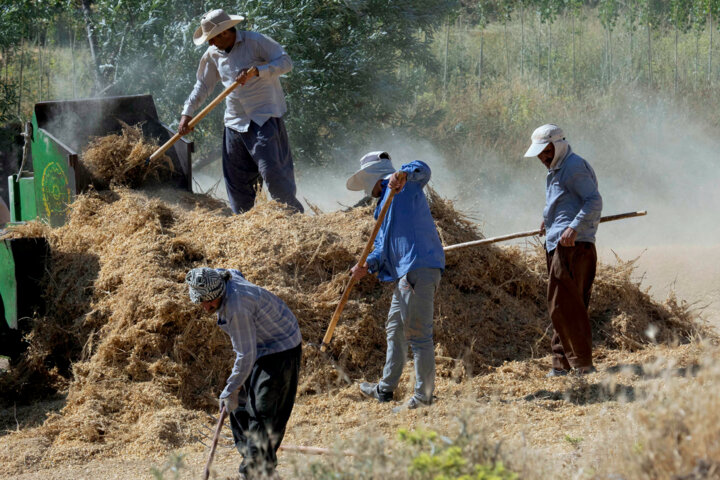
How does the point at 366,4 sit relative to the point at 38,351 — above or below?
above

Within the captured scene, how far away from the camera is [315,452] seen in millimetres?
3994

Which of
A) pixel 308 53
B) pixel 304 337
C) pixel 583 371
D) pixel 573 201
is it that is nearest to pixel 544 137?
pixel 573 201

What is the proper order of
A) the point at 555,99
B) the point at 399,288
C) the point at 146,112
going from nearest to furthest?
the point at 399,288 < the point at 146,112 < the point at 555,99

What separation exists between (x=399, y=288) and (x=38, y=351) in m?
3.10

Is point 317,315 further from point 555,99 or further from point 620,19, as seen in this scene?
point 620,19

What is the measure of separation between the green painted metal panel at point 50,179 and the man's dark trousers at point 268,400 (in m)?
4.08

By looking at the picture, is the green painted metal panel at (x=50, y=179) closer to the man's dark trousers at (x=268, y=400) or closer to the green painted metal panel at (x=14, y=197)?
the green painted metal panel at (x=14, y=197)

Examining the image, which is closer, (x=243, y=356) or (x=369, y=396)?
(x=243, y=356)

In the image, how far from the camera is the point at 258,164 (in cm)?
709

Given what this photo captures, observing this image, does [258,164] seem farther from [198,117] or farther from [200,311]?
[200,311]

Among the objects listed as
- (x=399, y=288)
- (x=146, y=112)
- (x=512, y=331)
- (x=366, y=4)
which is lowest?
(x=512, y=331)

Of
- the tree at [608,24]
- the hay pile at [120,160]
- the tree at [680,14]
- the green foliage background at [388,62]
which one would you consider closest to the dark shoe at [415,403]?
the hay pile at [120,160]

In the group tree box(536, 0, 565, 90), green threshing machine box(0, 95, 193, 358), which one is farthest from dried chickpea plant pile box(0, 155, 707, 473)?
tree box(536, 0, 565, 90)

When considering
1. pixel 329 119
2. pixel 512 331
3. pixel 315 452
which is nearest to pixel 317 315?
pixel 512 331
